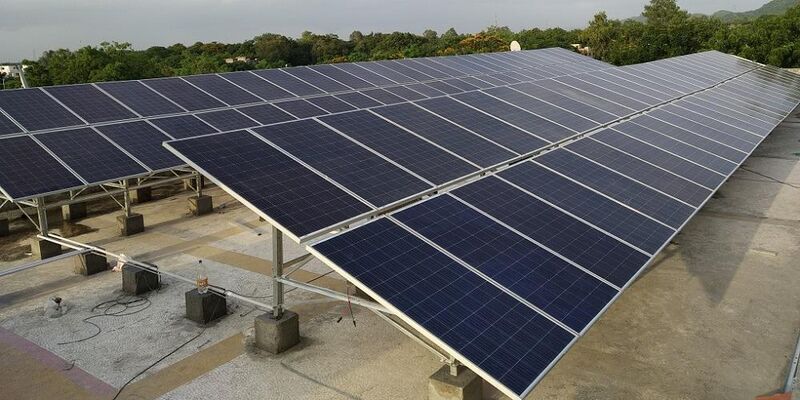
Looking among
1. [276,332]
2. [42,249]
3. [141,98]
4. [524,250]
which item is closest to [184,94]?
[141,98]

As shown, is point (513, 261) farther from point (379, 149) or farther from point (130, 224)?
point (130, 224)

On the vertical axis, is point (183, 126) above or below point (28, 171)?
above

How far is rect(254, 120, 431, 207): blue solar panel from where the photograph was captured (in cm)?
942

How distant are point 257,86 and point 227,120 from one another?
17.2 feet

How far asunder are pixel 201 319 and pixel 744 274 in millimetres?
14185

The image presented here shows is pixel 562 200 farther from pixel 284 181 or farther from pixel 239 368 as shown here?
pixel 239 368

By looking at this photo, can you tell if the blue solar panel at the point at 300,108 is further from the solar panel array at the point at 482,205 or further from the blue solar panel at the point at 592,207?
the blue solar panel at the point at 592,207

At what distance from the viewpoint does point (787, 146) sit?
3052cm

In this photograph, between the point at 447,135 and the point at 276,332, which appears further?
the point at 447,135

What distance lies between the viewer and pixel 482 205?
970 cm

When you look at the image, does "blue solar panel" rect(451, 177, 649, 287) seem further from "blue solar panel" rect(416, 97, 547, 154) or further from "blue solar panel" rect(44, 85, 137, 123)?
"blue solar panel" rect(44, 85, 137, 123)

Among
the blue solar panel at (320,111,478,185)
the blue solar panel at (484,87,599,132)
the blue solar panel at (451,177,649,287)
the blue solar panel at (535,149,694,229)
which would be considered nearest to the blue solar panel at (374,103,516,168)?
the blue solar panel at (320,111,478,185)

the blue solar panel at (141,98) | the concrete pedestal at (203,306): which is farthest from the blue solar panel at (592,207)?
the blue solar panel at (141,98)

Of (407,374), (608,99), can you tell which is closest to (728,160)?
→ (608,99)
